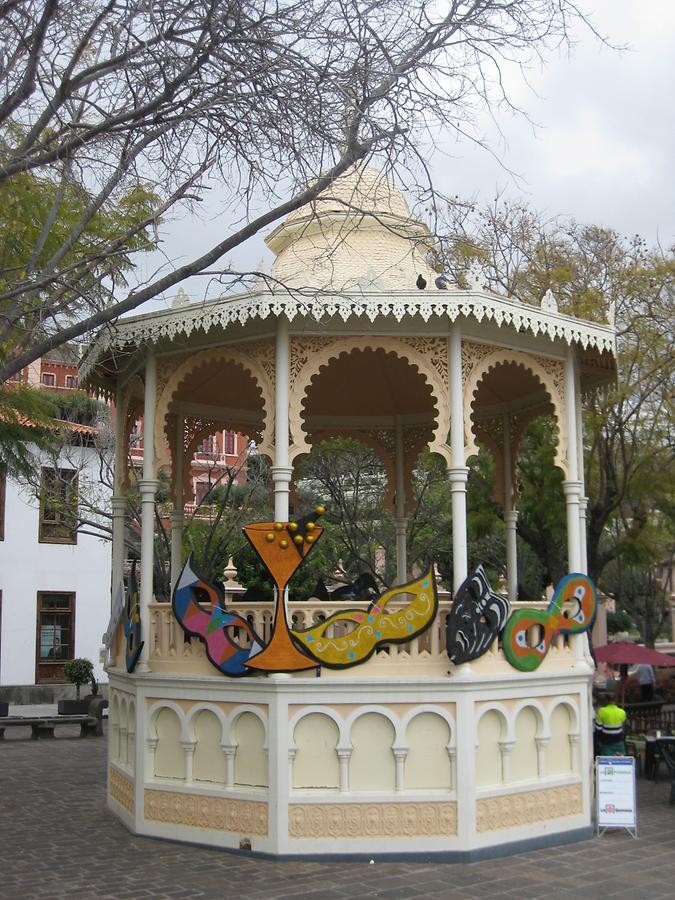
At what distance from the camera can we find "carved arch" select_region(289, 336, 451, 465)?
30.9ft

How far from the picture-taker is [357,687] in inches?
347

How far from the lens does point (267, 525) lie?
352 inches

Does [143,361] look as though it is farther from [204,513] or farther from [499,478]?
[204,513]

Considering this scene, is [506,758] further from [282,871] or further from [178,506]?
[178,506]

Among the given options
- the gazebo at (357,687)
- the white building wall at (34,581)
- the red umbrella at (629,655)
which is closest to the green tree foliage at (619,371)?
the red umbrella at (629,655)

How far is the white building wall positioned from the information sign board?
2074 centimetres

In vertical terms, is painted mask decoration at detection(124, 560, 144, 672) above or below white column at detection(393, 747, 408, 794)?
above

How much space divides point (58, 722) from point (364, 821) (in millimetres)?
11738

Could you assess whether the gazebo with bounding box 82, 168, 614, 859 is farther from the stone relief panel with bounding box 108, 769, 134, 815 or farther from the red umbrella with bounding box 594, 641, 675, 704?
the red umbrella with bounding box 594, 641, 675, 704

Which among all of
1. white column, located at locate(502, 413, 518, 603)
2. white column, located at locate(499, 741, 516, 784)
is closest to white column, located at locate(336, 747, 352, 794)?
white column, located at locate(499, 741, 516, 784)

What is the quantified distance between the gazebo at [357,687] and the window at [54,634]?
1922cm

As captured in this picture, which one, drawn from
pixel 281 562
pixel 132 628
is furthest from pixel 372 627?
pixel 132 628

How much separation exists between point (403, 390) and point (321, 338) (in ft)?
13.2

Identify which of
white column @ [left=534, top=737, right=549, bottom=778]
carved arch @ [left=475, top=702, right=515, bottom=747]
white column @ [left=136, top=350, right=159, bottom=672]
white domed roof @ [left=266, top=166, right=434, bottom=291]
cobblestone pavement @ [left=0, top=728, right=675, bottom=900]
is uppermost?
white domed roof @ [left=266, top=166, right=434, bottom=291]
